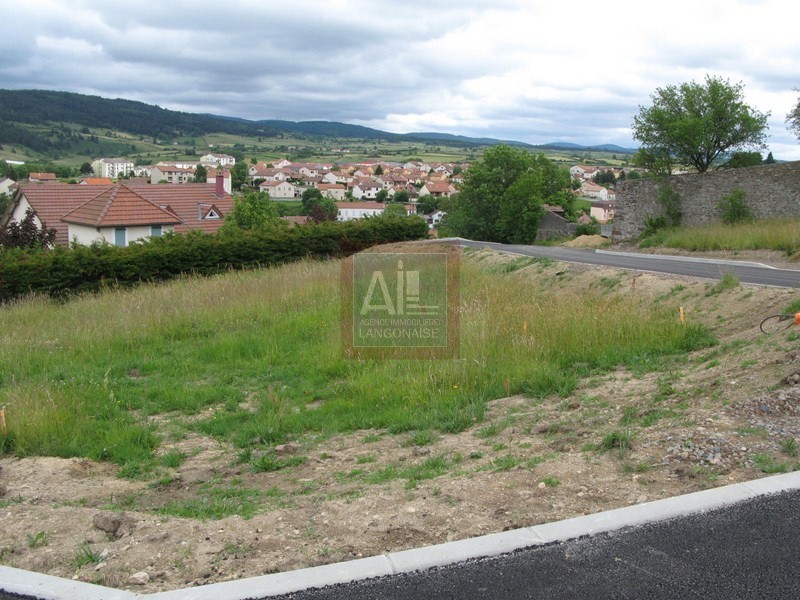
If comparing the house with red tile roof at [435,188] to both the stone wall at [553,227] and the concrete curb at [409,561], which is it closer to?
the stone wall at [553,227]

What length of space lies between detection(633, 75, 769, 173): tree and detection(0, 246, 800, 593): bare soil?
26.6 metres

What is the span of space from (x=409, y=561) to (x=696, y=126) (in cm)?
3153

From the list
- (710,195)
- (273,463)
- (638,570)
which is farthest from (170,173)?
(638,570)

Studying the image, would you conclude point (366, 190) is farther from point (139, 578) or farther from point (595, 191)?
point (139, 578)

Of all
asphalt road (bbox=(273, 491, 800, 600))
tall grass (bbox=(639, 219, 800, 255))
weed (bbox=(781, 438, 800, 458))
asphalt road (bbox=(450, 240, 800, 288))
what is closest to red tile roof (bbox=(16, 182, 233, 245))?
tall grass (bbox=(639, 219, 800, 255))

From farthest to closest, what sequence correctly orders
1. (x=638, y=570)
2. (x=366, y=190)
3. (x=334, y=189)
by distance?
(x=366, y=190), (x=334, y=189), (x=638, y=570)

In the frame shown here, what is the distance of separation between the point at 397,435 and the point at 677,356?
385cm

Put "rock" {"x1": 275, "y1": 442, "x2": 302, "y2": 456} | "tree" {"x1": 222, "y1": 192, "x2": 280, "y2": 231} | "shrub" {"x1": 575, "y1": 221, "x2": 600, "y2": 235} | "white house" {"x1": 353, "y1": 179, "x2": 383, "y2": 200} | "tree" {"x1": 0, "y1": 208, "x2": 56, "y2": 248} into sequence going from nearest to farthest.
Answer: "rock" {"x1": 275, "y1": 442, "x2": 302, "y2": 456}
"tree" {"x1": 0, "y1": 208, "x2": 56, "y2": 248}
"tree" {"x1": 222, "y1": 192, "x2": 280, "y2": 231}
"shrub" {"x1": 575, "y1": 221, "x2": 600, "y2": 235}
"white house" {"x1": 353, "y1": 179, "x2": 383, "y2": 200}

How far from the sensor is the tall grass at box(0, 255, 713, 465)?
6.74 m

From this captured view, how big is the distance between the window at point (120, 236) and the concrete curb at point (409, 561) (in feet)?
102

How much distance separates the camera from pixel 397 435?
6.47 meters

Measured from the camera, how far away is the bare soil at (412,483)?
13.0 feet

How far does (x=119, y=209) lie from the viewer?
32.8m

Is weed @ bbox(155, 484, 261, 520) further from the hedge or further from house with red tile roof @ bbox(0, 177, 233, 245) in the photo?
house with red tile roof @ bbox(0, 177, 233, 245)
